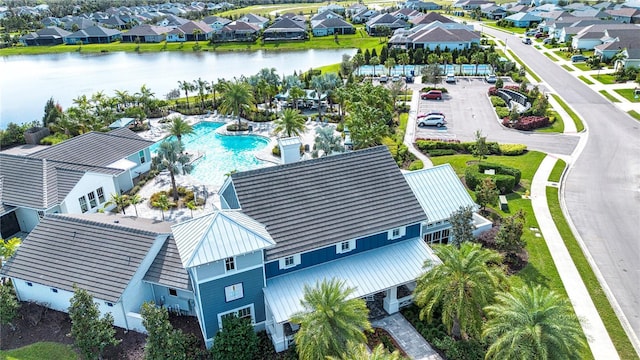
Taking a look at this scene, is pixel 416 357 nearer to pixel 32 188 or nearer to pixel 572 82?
pixel 32 188

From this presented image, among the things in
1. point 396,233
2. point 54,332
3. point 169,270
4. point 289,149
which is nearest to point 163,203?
point 289,149

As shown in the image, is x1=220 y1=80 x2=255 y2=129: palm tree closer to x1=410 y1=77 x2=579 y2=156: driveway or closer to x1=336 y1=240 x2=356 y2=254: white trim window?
x1=410 y1=77 x2=579 y2=156: driveway

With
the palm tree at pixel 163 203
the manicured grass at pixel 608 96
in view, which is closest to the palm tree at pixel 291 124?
the palm tree at pixel 163 203

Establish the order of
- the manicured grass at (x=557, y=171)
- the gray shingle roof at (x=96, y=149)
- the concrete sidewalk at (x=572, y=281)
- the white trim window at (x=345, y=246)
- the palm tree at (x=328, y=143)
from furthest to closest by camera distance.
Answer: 1. the manicured grass at (x=557, y=171)
2. the palm tree at (x=328, y=143)
3. the gray shingle roof at (x=96, y=149)
4. the white trim window at (x=345, y=246)
5. the concrete sidewalk at (x=572, y=281)

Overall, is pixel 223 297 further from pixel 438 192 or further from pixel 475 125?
pixel 475 125

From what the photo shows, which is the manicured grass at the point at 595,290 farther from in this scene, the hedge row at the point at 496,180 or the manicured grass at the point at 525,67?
the manicured grass at the point at 525,67

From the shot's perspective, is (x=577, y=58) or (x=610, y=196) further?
(x=577, y=58)

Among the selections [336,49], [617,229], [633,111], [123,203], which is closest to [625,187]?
[617,229]
